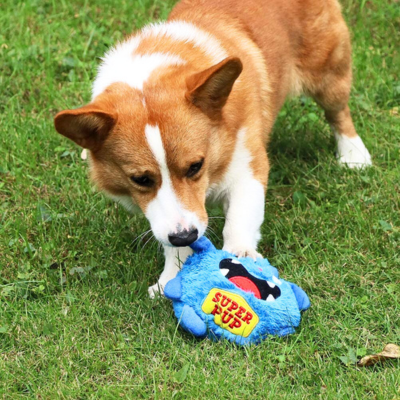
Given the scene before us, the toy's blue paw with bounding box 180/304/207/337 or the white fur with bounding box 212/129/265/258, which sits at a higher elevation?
the white fur with bounding box 212/129/265/258

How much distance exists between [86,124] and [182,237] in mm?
721

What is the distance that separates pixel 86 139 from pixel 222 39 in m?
1.07

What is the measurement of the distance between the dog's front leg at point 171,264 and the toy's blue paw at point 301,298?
0.65m

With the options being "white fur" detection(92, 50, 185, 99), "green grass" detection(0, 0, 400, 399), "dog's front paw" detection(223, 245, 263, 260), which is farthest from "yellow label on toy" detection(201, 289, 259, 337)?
"white fur" detection(92, 50, 185, 99)

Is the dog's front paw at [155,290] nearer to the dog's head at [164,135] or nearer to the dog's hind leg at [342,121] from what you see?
the dog's head at [164,135]

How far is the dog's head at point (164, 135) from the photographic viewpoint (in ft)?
10.5

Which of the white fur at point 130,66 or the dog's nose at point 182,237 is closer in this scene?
the dog's nose at point 182,237

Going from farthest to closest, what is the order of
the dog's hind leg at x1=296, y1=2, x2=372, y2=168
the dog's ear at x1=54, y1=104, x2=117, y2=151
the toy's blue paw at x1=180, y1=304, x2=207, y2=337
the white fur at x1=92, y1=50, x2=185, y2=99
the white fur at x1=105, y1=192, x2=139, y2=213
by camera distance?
the dog's hind leg at x1=296, y1=2, x2=372, y2=168, the white fur at x1=105, y1=192, x2=139, y2=213, the white fur at x1=92, y1=50, x2=185, y2=99, the toy's blue paw at x1=180, y1=304, x2=207, y2=337, the dog's ear at x1=54, y1=104, x2=117, y2=151

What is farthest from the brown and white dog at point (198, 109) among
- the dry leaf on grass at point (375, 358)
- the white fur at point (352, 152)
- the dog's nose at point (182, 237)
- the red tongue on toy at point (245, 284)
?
the dry leaf on grass at point (375, 358)

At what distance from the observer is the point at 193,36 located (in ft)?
12.5

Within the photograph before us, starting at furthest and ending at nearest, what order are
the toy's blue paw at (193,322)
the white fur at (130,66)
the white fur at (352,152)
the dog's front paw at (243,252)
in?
the white fur at (352,152) → the dog's front paw at (243,252) → the white fur at (130,66) → the toy's blue paw at (193,322)

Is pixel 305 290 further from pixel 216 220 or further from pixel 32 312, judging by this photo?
pixel 32 312

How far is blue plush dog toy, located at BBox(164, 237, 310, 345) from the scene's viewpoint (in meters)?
3.22

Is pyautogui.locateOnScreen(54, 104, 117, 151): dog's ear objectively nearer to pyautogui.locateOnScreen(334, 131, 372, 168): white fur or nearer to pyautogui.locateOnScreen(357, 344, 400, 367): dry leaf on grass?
pyautogui.locateOnScreen(357, 344, 400, 367): dry leaf on grass
